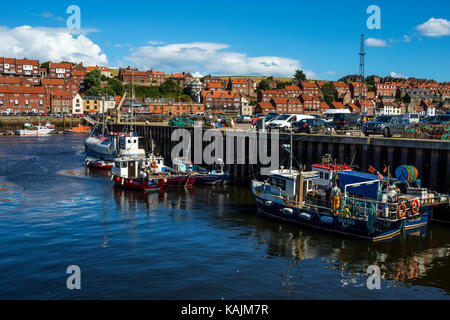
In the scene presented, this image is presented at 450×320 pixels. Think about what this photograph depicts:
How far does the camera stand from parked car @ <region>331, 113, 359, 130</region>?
4538cm

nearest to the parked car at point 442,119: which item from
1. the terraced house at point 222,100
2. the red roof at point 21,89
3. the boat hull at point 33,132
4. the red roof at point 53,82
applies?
the boat hull at point 33,132

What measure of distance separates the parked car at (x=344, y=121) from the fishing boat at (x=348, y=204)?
17.7 m

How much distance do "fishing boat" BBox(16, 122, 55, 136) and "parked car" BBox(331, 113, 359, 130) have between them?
89754 mm

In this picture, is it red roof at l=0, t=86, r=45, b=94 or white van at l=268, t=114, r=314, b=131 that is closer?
white van at l=268, t=114, r=314, b=131

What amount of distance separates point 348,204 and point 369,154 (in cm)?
839

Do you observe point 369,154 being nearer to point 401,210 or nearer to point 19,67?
point 401,210

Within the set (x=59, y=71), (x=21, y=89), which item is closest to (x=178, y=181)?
(x=21, y=89)

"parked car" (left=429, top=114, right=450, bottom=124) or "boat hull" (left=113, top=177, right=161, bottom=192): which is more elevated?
"parked car" (left=429, top=114, right=450, bottom=124)

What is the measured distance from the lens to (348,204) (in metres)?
25.1

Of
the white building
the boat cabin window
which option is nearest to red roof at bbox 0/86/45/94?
the white building

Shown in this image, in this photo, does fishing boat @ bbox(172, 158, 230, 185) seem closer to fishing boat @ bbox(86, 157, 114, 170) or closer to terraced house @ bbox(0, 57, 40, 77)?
fishing boat @ bbox(86, 157, 114, 170)
